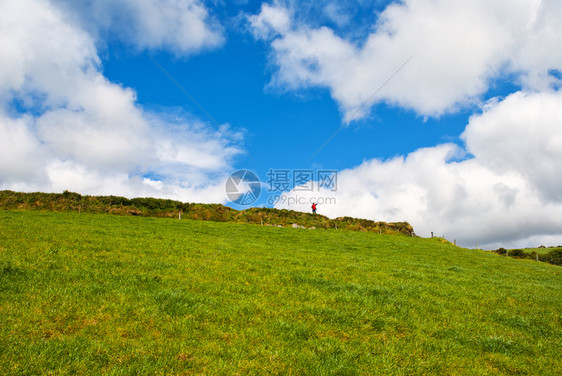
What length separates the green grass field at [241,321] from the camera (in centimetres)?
647

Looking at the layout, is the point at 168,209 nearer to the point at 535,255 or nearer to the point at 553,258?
the point at 535,255

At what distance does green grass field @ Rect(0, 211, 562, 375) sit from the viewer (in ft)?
21.2

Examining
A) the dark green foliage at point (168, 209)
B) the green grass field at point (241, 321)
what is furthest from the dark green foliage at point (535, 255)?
the green grass field at point (241, 321)

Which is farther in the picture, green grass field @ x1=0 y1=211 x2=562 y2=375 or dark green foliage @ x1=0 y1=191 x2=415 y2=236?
dark green foliage @ x1=0 y1=191 x2=415 y2=236

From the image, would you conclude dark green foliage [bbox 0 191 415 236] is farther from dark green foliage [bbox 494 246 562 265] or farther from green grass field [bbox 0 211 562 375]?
green grass field [bbox 0 211 562 375]

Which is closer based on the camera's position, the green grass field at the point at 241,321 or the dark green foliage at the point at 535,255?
the green grass field at the point at 241,321

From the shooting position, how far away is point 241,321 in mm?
8508

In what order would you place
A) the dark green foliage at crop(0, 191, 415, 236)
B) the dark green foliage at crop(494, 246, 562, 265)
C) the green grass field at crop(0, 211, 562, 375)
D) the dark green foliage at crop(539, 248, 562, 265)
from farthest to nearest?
the dark green foliage at crop(539, 248, 562, 265) < the dark green foliage at crop(494, 246, 562, 265) < the dark green foliage at crop(0, 191, 415, 236) < the green grass field at crop(0, 211, 562, 375)

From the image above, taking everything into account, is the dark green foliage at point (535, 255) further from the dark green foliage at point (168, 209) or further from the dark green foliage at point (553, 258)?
the dark green foliage at point (168, 209)

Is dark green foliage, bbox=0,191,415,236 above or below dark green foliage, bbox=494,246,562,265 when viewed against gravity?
above

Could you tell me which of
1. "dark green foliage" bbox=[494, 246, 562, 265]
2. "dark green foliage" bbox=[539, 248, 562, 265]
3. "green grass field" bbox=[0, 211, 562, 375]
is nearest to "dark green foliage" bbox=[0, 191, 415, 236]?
"dark green foliage" bbox=[494, 246, 562, 265]

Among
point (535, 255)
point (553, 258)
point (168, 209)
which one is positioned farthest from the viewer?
point (553, 258)

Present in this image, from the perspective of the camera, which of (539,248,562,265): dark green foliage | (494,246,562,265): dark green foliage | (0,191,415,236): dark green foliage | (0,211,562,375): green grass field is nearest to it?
(0,211,562,375): green grass field

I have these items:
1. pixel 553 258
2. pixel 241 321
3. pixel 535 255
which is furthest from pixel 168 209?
pixel 553 258
